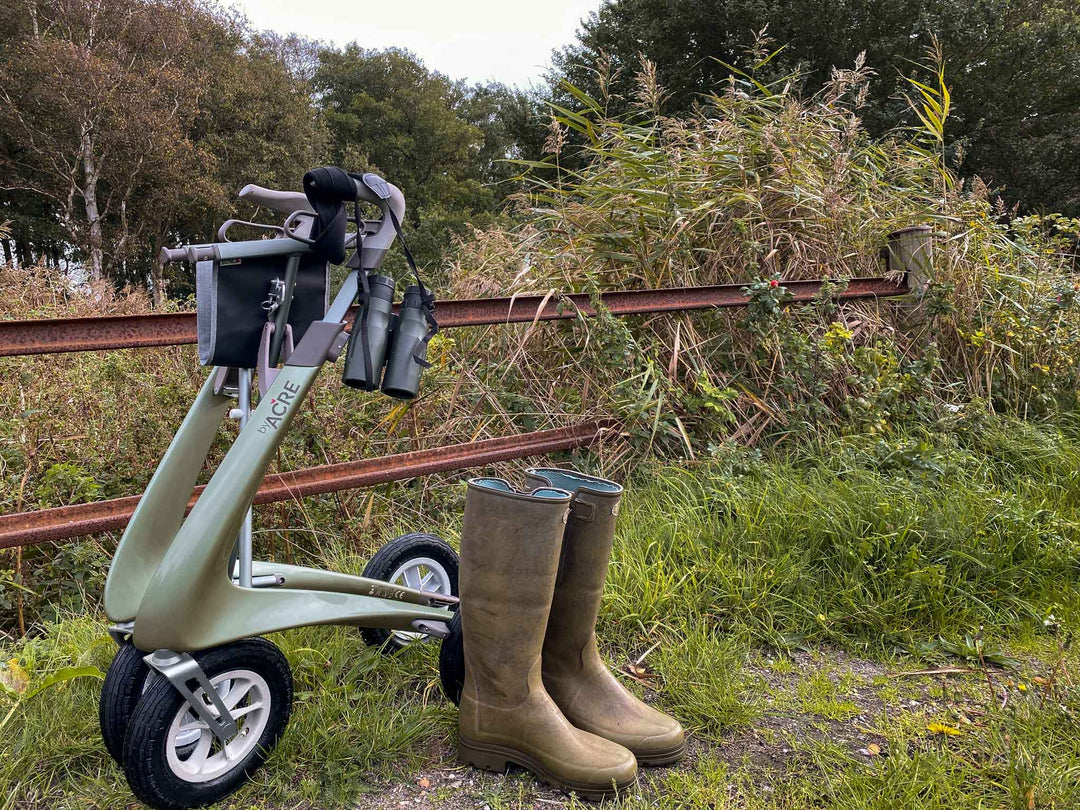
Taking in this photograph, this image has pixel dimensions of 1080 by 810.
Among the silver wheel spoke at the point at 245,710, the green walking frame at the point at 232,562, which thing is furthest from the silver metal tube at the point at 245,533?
the silver wheel spoke at the point at 245,710

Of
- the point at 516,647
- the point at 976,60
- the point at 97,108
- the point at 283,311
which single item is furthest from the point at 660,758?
the point at 976,60

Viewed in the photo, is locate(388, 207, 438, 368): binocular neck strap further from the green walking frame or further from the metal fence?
the metal fence

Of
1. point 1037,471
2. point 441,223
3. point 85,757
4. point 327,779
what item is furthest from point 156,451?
point 441,223

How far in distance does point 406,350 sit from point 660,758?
118cm

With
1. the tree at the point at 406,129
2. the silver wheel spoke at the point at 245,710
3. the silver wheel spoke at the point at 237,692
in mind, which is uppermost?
the tree at the point at 406,129

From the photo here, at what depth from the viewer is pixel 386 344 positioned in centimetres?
173

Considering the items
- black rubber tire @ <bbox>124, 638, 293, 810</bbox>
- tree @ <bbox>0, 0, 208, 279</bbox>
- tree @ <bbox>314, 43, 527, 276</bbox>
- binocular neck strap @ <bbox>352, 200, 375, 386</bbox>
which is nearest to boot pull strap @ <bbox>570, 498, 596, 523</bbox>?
binocular neck strap @ <bbox>352, 200, 375, 386</bbox>

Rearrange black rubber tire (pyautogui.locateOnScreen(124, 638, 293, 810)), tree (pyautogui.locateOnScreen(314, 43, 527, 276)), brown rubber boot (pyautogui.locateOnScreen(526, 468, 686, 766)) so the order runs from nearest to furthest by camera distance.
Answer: black rubber tire (pyautogui.locateOnScreen(124, 638, 293, 810)), brown rubber boot (pyautogui.locateOnScreen(526, 468, 686, 766)), tree (pyautogui.locateOnScreen(314, 43, 527, 276))

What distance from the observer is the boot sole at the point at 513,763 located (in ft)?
5.55

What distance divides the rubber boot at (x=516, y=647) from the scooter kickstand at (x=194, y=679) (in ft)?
1.83

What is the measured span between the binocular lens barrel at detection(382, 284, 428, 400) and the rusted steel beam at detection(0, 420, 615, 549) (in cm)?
100

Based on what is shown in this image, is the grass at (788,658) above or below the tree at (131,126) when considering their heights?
below

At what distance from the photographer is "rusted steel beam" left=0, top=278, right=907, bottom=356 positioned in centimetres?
212

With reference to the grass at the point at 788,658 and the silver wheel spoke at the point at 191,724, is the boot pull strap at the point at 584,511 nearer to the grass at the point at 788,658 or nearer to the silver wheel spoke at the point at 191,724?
the grass at the point at 788,658
